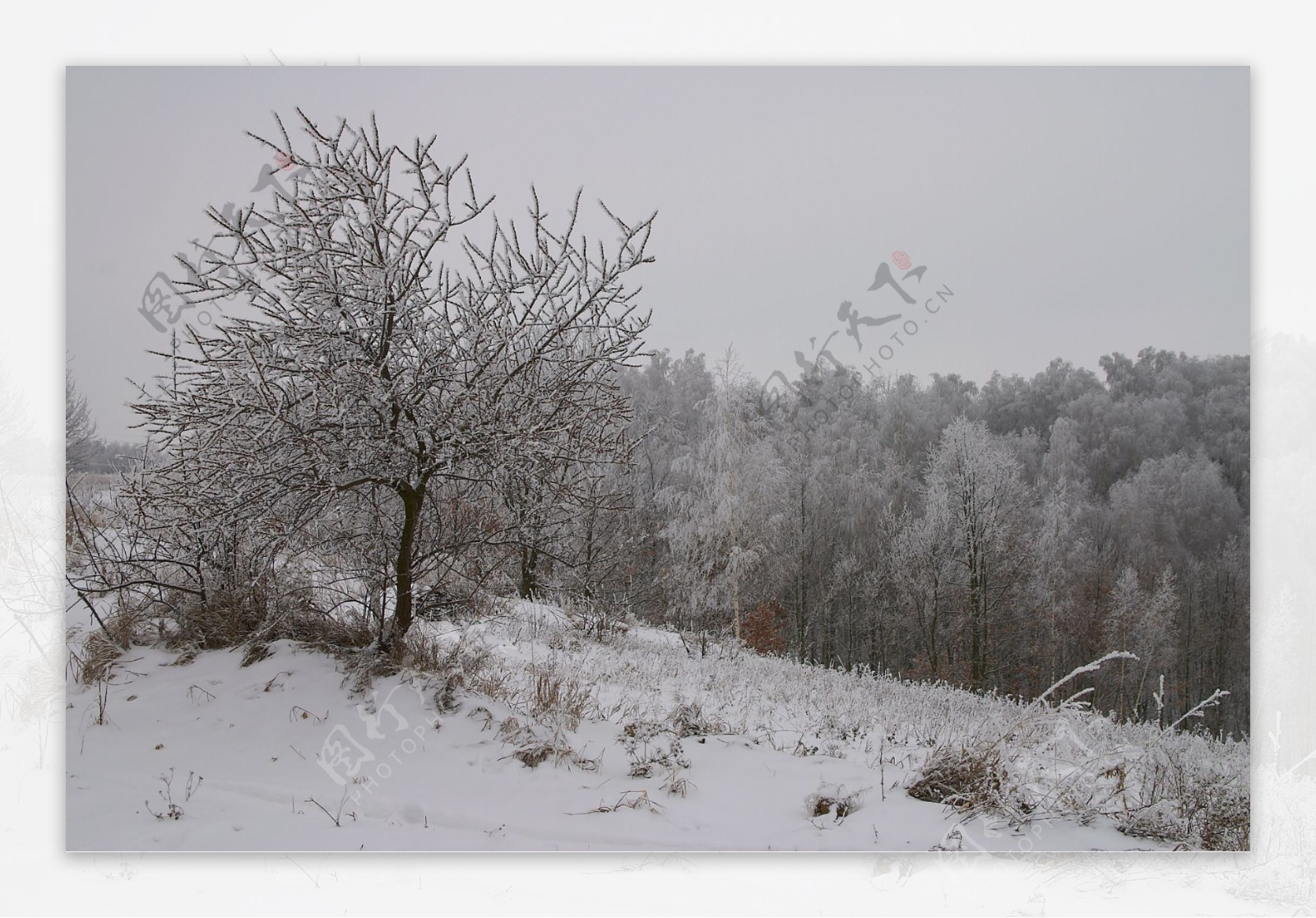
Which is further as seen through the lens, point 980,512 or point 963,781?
point 980,512

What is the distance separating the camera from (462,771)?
3527 mm

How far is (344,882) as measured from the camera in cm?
351

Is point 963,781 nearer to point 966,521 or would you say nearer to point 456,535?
point 456,535

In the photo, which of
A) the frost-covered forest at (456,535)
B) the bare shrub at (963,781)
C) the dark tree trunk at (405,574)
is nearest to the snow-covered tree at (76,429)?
the frost-covered forest at (456,535)

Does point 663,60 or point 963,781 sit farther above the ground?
point 663,60

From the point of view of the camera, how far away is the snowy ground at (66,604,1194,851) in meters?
3.43

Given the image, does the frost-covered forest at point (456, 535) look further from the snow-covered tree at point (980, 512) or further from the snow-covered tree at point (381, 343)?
the snow-covered tree at point (980, 512)

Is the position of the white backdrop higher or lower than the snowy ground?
higher

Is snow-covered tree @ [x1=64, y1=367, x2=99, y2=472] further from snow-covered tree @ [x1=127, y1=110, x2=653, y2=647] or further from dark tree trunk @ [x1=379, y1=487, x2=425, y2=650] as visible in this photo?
dark tree trunk @ [x1=379, y1=487, x2=425, y2=650]

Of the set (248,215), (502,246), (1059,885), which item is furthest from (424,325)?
(1059,885)

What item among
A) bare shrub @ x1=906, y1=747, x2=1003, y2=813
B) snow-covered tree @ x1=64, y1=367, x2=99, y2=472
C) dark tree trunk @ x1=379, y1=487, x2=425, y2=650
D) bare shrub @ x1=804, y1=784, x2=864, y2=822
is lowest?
bare shrub @ x1=804, y1=784, x2=864, y2=822

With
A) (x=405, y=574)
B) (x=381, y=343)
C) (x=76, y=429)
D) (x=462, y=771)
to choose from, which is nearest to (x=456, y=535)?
(x=405, y=574)

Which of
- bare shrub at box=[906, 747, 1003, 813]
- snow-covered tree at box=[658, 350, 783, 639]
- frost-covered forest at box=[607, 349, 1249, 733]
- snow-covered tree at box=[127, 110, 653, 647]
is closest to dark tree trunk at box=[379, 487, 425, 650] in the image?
snow-covered tree at box=[127, 110, 653, 647]

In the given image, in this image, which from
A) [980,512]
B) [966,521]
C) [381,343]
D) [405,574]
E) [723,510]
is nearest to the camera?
[381,343]
